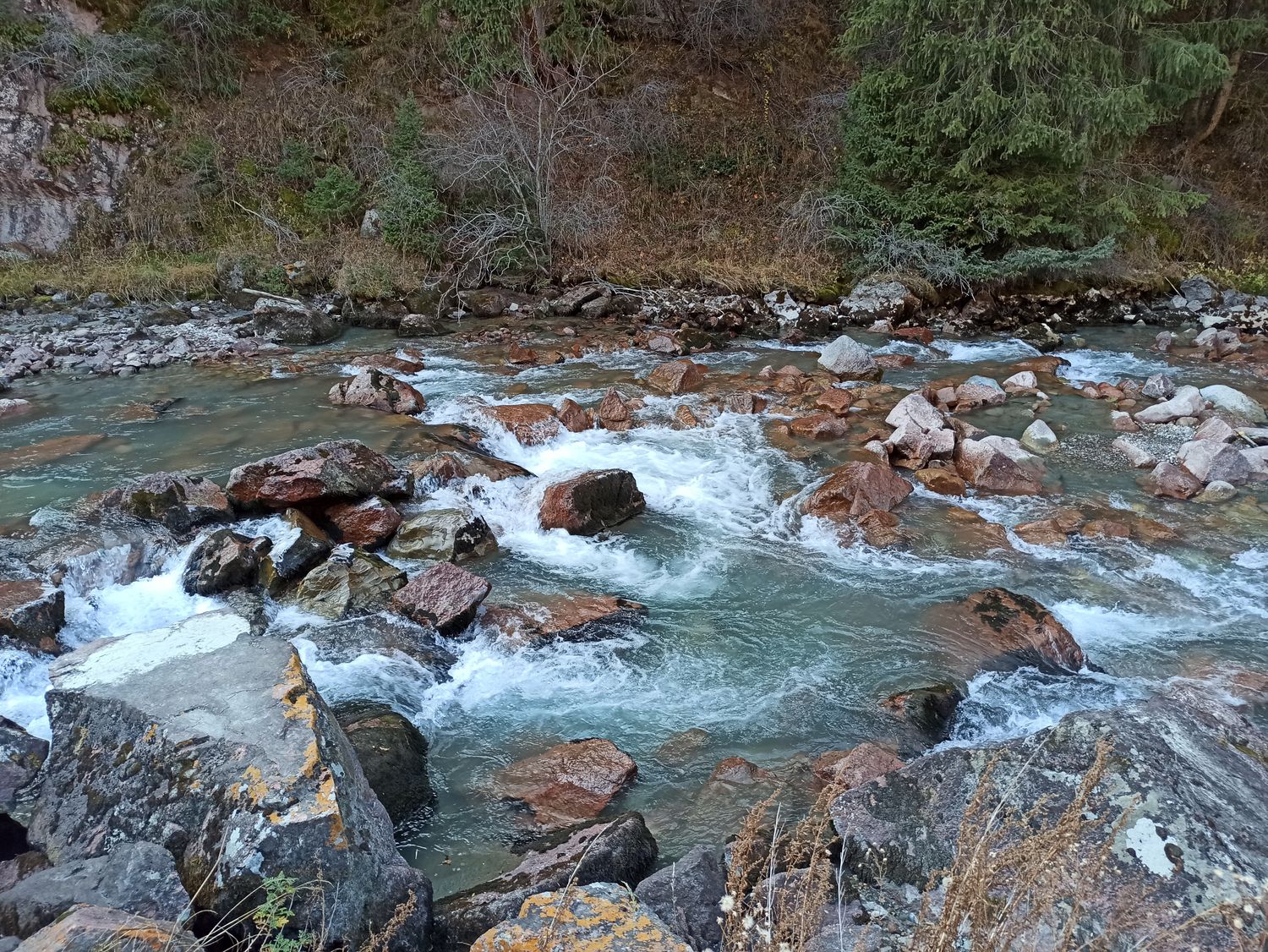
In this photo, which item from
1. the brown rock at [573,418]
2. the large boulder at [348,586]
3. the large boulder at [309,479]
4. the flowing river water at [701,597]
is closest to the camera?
the flowing river water at [701,597]

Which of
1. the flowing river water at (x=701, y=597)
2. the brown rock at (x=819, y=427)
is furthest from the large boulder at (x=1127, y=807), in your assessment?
the brown rock at (x=819, y=427)

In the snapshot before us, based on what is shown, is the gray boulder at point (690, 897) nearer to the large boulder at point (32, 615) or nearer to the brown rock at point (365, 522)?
the brown rock at point (365, 522)

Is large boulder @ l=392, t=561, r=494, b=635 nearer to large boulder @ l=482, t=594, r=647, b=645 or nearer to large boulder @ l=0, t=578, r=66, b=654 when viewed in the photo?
large boulder @ l=482, t=594, r=647, b=645

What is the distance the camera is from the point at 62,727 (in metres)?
2.85

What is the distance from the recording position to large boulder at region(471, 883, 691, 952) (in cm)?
213

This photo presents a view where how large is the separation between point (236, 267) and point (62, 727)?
42.3ft

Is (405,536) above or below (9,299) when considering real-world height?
below

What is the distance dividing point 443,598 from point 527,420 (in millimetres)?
3466

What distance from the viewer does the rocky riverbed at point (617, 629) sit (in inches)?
92.8

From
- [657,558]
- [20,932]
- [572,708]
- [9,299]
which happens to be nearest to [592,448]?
[657,558]

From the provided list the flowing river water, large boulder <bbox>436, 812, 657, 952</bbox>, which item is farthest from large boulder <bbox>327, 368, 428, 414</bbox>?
large boulder <bbox>436, 812, 657, 952</bbox>

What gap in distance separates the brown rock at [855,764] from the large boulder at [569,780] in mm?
925

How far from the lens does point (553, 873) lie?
270 centimetres

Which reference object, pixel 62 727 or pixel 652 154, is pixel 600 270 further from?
pixel 62 727
